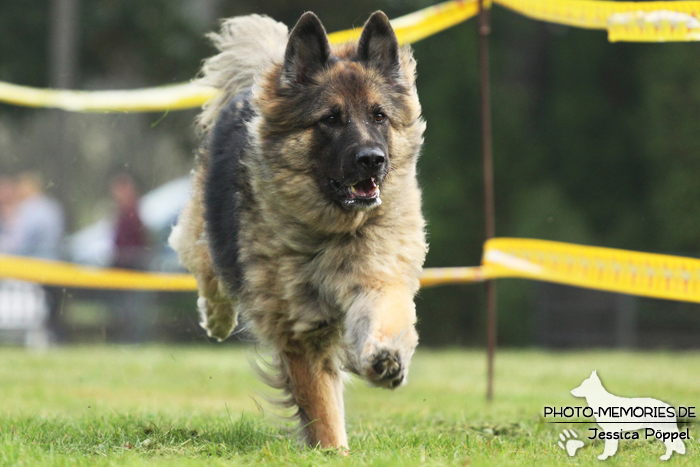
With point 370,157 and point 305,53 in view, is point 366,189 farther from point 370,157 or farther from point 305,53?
point 305,53

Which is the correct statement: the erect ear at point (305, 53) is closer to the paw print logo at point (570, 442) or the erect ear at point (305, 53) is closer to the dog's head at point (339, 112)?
the dog's head at point (339, 112)

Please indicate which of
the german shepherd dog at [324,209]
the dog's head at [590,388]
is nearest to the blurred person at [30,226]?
the german shepherd dog at [324,209]

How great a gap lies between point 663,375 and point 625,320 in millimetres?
4232

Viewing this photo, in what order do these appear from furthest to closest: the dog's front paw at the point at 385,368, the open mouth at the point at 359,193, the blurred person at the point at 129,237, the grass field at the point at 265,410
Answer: the blurred person at the point at 129,237 < the open mouth at the point at 359,193 < the grass field at the point at 265,410 < the dog's front paw at the point at 385,368

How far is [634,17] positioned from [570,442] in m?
2.85

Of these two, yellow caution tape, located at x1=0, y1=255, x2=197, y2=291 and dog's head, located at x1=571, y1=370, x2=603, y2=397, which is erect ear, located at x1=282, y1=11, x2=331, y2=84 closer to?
dog's head, located at x1=571, y1=370, x2=603, y2=397

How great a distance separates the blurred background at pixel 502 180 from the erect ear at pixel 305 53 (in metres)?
7.58

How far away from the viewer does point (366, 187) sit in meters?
4.16

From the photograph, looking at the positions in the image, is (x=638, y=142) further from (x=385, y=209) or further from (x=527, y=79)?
(x=385, y=209)

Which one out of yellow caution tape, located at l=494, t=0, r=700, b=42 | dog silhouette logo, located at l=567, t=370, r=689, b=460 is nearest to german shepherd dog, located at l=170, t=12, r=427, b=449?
dog silhouette logo, located at l=567, t=370, r=689, b=460

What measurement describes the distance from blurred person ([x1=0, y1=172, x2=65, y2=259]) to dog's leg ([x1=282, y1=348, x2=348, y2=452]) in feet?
29.3

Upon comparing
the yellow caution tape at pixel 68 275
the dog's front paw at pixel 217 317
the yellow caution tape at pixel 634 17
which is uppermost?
the yellow caution tape at pixel 634 17

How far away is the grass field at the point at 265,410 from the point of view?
12.6 feet

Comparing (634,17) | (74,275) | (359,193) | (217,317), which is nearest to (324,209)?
(359,193)
